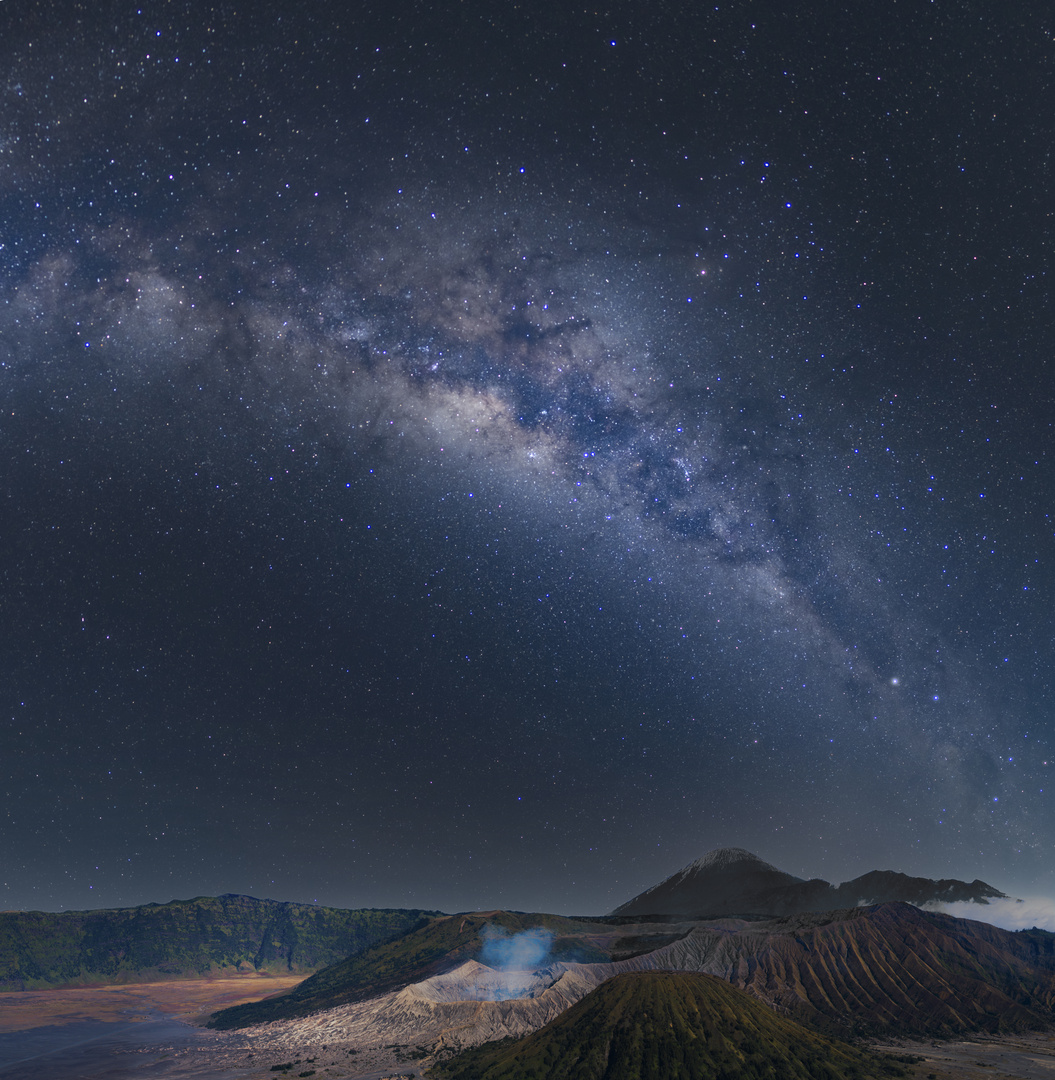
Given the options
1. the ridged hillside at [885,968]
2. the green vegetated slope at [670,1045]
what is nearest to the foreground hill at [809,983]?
the ridged hillside at [885,968]

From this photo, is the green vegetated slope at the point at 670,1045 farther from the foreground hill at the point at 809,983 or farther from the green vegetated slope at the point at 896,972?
the green vegetated slope at the point at 896,972

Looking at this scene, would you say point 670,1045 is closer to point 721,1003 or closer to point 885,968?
point 721,1003

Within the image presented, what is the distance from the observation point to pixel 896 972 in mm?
167875

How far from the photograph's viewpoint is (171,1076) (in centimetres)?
13312

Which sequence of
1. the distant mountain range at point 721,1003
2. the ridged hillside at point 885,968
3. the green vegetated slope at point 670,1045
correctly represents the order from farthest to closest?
the ridged hillside at point 885,968 < the distant mountain range at point 721,1003 < the green vegetated slope at point 670,1045

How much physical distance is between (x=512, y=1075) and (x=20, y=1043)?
165509 mm

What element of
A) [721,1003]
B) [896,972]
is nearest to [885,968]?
[896,972]

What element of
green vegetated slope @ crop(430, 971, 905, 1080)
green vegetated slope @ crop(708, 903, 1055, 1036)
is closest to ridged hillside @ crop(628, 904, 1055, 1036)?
green vegetated slope @ crop(708, 903, 1055, 1036)

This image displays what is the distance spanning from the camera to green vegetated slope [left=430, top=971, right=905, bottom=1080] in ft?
315

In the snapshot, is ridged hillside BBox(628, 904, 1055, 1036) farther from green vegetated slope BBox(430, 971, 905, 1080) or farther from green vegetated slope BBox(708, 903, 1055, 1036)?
green vegetated slope BBox(430, 971, 905, 1080)

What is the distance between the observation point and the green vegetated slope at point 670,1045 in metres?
96.1

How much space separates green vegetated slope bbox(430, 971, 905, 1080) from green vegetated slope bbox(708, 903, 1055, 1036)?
45920 millimetres

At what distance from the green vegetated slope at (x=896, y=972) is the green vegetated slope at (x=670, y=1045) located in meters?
45.9

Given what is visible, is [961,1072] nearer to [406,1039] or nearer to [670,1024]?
[670,1024]
